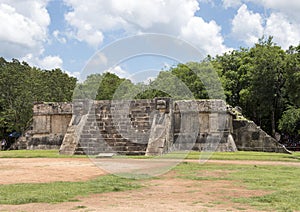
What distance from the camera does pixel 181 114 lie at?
1995cm

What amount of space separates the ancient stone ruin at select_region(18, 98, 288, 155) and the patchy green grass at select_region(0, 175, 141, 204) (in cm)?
882

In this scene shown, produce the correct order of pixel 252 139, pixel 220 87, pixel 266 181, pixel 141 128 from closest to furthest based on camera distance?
pixel 266 181, pixel 141 128, pixel 252 139, pixel 220 87

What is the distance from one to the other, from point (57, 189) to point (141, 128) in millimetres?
11387

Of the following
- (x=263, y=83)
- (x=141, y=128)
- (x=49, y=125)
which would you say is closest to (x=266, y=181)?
(x=141, y=128)

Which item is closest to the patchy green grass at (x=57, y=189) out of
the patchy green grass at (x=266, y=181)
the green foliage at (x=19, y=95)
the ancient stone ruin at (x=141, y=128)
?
the patchy green grass at (x=266, y=181)

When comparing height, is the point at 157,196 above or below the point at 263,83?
below

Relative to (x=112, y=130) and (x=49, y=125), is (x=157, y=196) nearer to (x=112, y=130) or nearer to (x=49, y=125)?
(x=112, y=130)

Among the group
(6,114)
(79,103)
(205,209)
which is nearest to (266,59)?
A: (79,103)

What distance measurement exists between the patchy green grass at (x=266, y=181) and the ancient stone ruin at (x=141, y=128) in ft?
20.7

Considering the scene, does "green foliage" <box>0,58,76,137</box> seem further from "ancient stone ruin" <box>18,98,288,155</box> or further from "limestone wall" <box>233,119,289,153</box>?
"limestone wall" <box>233,119,289,153</box>

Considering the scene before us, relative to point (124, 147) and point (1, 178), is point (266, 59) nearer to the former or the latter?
point (124, 147)

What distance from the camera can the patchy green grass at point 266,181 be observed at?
6110 mm

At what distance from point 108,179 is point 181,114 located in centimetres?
1127

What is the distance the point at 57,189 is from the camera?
294 inches
